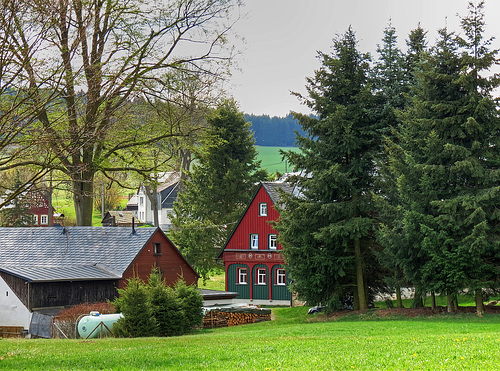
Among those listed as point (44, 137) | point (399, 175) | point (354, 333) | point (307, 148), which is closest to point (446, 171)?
point (399, 175)

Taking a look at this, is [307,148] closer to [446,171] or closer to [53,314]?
[446,171]

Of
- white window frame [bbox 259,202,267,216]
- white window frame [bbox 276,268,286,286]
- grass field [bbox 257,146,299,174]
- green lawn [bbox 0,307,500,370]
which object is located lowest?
green lawn [bbox 0,307,500,370]

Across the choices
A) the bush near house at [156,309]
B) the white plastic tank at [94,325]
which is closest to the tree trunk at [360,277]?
the bush near house at [156,309]

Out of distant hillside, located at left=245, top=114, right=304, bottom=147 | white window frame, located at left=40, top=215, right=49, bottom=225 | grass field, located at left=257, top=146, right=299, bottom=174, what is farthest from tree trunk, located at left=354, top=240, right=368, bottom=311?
distant hillside, located at left=245, top=114, right=304, bottom=147

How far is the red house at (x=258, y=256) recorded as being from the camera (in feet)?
146

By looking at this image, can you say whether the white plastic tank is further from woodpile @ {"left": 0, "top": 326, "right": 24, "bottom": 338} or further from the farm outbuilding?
woodpile @ {"left": 0, "top": 326, "right": 24, "bottom": 338}

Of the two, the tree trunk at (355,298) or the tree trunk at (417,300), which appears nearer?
the tree trunk at (417,300)

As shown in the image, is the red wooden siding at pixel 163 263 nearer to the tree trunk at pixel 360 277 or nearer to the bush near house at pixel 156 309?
the bush near house at pixel 156 309

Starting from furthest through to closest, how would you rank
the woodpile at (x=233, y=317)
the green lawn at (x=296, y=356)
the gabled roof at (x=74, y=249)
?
the gabled roof at (x=74, y=249) < the woodpile at (x=233, y=317) < the green lawn at (x=296, y=356)

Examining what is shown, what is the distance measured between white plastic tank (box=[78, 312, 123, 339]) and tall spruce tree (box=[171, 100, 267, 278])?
65.1 ft

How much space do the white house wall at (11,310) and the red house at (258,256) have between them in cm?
1725

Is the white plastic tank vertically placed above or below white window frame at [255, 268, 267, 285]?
below

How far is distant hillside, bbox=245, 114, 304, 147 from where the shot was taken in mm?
187500

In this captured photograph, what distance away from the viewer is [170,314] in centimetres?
2675
